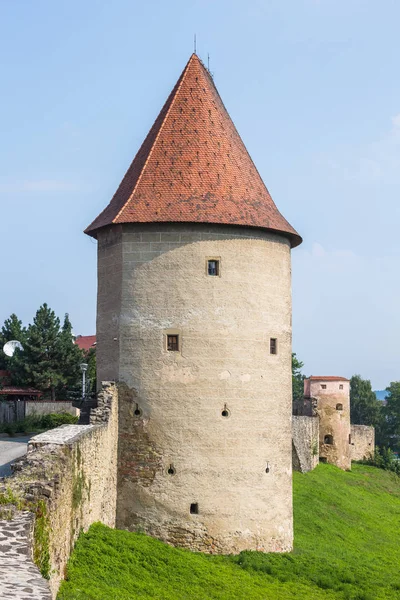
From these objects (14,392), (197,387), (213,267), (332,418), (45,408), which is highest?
(213,267)

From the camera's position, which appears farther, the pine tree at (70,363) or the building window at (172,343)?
the pine tree at (70,363)

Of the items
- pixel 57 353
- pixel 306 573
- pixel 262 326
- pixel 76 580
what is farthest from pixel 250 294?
pixel 57 353

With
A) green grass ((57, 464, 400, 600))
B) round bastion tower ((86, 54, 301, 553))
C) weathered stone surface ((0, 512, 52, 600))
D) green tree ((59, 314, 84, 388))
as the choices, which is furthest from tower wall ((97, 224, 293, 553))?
green tree ((59, 314, 84, 388))

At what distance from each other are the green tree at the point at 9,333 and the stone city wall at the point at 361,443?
1880cm

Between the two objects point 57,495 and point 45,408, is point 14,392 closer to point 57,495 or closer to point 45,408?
point 45,408

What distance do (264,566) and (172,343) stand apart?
5.12 meters

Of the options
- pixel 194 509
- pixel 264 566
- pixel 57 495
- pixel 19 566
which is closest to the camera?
pixel 19 566

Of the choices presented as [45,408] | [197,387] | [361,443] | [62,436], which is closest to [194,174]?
[197,387]

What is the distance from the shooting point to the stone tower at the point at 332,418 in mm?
→ 42969

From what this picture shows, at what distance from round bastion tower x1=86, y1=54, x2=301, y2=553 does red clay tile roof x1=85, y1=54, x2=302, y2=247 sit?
45mm

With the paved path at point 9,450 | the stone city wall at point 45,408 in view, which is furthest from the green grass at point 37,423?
the stone city wall at point 45,408

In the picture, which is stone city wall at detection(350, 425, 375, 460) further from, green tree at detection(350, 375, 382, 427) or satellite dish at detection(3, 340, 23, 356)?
green tree at detection(350, 375, 382, 427)

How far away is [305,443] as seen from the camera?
38219 mm

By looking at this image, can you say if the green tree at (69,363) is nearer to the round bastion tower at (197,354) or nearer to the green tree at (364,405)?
the round bastion tower at (197,354)
